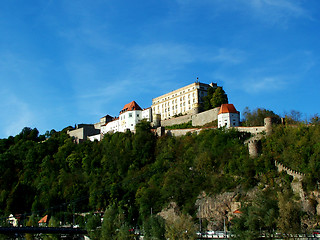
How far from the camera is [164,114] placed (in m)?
82.6

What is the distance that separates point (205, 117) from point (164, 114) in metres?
16.5

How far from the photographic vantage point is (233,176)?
5106cm

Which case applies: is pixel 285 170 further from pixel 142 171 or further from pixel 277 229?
pixel 142 171

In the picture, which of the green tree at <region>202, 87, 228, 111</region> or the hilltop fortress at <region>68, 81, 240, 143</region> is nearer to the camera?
the hilltop fortress at <region>68, 81, 240, 143</region>

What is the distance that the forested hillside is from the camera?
4681 cm

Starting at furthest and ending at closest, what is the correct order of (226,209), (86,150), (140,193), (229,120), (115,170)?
1. (86,150)
2. (115,170)
3. (229,120)
4. (140,193)
5. (226,209)

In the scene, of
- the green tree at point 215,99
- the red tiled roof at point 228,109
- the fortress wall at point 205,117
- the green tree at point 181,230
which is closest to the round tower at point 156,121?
the fortress wall at point 205,117

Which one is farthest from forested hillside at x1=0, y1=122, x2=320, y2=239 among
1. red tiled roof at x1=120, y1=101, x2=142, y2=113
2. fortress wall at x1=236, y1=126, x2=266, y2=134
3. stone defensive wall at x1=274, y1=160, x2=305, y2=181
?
red tiled roof at x1=120, y1=101, x2=142, y2=113

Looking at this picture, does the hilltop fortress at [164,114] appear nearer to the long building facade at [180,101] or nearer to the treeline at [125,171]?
the long building facade at [180,101]

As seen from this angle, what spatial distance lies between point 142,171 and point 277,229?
1151 inches

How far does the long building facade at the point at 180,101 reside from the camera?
76.6 meters

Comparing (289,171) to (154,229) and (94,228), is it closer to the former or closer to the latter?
(154,229)

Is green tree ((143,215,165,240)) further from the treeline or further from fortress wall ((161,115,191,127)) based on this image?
fortress wall ((161,115,191,127))

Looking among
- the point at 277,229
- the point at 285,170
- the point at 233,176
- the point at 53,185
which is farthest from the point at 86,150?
the point at 277,229
